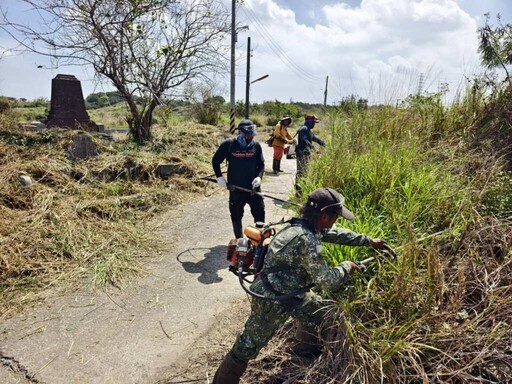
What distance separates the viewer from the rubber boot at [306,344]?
2609mm

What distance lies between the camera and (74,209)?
16.5ft

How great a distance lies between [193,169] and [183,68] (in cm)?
359

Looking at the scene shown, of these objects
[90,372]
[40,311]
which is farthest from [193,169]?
[90,372]

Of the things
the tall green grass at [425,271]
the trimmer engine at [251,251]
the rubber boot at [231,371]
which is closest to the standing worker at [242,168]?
the tall green grass at [425,271]

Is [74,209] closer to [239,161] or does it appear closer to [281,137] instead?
[239,161]

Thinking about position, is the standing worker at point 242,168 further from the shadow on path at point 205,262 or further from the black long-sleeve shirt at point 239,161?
the shadow on path at point 205,262

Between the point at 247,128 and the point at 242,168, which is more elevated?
the point at 247,128

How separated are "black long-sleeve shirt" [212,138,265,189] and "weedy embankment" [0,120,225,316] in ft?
5.06

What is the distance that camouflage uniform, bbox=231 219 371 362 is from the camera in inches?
87.2

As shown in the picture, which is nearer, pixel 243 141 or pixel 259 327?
pixel 259 327

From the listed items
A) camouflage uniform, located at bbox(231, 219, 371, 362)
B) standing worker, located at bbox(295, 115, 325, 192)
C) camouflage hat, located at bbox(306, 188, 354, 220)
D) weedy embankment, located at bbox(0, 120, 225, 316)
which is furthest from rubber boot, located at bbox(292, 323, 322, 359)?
standing worker, located at bbox(295, 115, 325, 192)

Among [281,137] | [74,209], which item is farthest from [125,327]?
[281,137]

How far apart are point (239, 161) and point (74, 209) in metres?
2.59

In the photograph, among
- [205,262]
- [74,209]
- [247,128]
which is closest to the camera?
[247,128]
